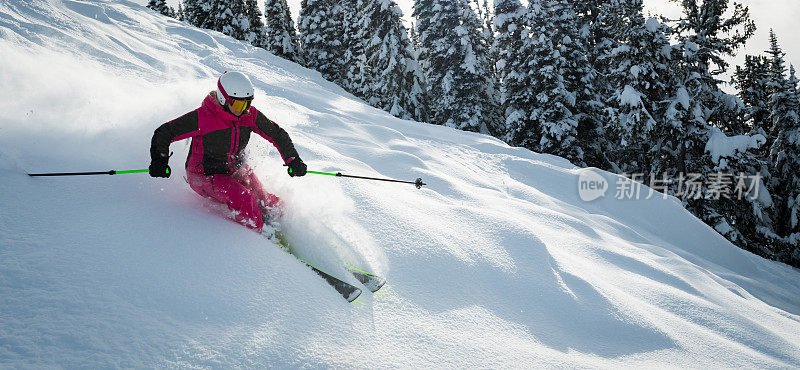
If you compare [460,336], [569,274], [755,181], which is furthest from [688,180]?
[460,336]

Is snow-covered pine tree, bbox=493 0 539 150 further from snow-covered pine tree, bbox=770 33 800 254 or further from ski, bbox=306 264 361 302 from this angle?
ski, bbox=306 264 361 302

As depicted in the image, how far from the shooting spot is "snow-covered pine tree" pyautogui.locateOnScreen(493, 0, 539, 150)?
67.2 ft

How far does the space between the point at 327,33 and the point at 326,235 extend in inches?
1250

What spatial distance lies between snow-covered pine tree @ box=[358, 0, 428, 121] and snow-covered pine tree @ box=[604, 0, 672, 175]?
36.4 feet

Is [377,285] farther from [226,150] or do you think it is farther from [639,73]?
[639,73]

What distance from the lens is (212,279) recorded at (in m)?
2.79

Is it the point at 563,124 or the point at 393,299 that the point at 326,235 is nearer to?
the point at 393,299

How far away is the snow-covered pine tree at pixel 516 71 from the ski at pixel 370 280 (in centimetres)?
1865

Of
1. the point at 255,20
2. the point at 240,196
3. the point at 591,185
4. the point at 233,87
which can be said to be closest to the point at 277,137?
the point at 233,87

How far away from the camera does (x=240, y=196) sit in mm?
3832

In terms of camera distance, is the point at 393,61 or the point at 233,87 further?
the point at 393,61

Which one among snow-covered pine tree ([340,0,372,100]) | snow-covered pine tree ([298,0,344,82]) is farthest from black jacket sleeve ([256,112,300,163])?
snow-covered pine tree ([298,0,344,82])

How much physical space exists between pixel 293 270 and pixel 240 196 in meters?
1.09

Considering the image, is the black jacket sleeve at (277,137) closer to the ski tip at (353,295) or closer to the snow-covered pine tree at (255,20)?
the ski tip at (353,295)
